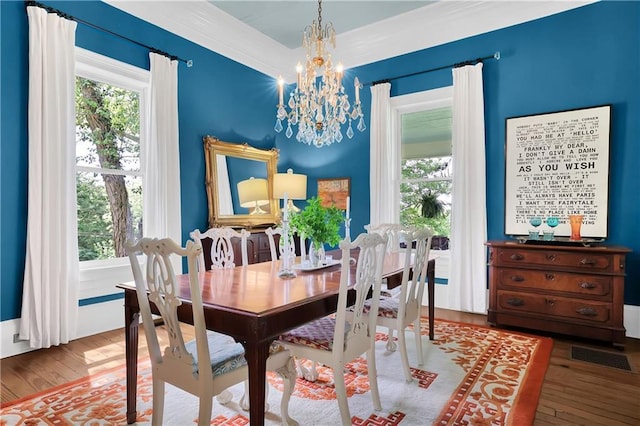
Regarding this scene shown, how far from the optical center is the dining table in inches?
61.3

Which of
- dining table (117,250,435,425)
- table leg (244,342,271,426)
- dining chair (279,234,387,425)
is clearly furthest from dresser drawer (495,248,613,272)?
table leg (244,342,271,426)

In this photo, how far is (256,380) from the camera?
5.08 feet

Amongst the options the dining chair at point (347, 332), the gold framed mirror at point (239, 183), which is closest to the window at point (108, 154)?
the gold framed mirror at point (239, 183)

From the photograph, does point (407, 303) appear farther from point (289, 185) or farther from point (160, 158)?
point (160, 158)

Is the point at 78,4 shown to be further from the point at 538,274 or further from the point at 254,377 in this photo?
the point at 538,274

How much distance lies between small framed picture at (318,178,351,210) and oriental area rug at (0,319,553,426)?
8.33ft

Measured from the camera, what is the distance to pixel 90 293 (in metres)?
3.47

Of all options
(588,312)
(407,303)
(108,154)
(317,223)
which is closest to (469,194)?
(588,312)

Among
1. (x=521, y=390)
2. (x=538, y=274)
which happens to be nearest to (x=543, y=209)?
(x=538, y=274)

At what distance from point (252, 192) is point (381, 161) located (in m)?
1.72

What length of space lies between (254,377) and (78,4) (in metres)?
3.60

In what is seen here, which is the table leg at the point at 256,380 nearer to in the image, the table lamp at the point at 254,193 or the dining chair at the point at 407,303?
the dining chair at the point at 407,303

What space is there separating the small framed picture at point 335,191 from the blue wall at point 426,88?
13 centimetres

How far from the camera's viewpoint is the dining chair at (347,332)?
1865 mm
